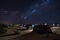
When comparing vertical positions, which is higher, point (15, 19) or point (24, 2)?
point (24, 2)

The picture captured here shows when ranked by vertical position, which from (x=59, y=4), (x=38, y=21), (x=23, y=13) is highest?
→ (x=59, y=4)

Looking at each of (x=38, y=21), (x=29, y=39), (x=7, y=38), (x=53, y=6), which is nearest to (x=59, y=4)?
(x=53, y=6)

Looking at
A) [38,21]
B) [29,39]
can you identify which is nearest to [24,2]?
[38,21]

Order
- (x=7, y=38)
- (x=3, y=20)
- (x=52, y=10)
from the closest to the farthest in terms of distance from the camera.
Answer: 1. (x=3, y=20)
2. (x=52, y=10)
3. (x=7, y=38)

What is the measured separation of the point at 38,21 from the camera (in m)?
1.71

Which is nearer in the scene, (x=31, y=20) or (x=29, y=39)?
(x=31, y=20)

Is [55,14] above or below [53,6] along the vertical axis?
below

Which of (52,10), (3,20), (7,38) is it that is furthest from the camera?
(7,38)

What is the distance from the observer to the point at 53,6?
167 centimetres

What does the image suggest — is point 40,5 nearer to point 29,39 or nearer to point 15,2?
point 15,2

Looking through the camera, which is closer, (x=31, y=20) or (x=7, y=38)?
(x=31, y=20)

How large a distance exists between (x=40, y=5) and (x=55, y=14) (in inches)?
12.0

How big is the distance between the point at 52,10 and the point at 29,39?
0.78m

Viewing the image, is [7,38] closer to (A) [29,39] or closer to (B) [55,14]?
(A) [29,39]
